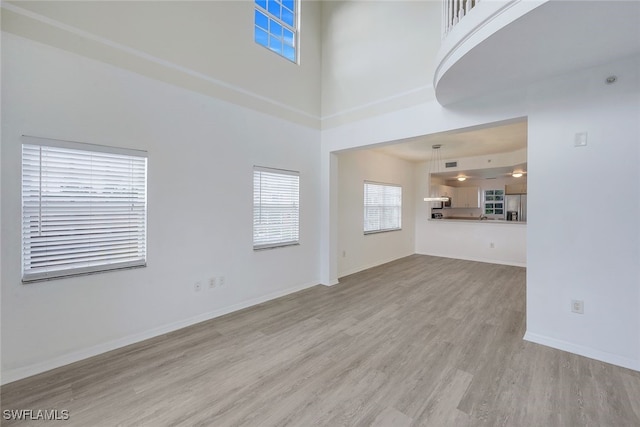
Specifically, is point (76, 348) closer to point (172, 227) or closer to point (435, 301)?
point (172, 227)

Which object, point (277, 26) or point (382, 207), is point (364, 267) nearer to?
point (382, 207)

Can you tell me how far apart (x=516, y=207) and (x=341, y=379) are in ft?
27.7

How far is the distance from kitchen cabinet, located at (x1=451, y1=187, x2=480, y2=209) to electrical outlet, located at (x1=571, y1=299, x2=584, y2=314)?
715cm

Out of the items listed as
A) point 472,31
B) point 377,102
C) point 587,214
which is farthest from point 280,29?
point 587,214

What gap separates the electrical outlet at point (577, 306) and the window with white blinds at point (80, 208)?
4363 mm

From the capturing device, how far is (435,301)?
3.91m

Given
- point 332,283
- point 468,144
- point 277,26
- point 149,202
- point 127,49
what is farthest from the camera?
point 468,144

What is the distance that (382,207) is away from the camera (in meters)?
6.65

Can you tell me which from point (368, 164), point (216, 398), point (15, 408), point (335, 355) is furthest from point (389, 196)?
point (15, 408)

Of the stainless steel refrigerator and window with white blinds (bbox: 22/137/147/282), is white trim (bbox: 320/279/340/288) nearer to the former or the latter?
window with white blinds (bbox: 22/137/147/282)

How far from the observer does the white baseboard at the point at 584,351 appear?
2.30 m

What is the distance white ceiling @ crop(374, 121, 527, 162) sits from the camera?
4.75 metres

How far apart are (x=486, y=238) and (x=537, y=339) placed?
4.37 metres

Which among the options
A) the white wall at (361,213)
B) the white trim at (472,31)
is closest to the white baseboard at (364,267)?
the white wall at (361,213)
